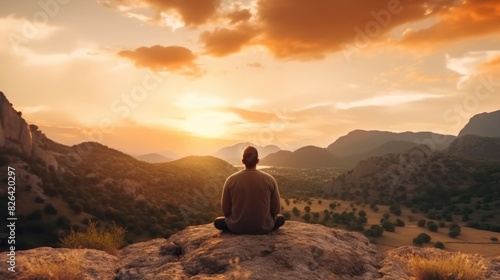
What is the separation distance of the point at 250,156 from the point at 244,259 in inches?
96.0

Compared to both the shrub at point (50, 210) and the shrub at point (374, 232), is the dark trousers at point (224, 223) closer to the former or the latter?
the shrub at point (374, 232)

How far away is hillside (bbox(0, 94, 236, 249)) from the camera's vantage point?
37.2m

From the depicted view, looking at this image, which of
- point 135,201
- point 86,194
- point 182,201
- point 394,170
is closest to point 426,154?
point 394,170

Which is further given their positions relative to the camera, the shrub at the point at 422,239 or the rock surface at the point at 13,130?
the rock surface at the point at 13,130

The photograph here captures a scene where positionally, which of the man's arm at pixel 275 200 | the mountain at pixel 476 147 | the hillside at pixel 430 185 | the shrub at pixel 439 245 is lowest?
the shrub at pixel 439 245

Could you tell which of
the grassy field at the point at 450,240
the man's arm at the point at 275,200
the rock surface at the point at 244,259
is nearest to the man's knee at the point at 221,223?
the rock surface at the point at 244,259

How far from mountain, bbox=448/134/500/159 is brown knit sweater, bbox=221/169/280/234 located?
129 meters

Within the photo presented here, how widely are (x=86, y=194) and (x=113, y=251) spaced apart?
40.9m

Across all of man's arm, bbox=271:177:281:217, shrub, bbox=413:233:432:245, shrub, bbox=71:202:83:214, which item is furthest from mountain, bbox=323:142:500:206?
man's arm, bbox=271:177:281:217

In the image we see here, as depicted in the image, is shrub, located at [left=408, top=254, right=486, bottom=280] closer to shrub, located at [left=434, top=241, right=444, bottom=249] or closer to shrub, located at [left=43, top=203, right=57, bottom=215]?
shrub, located at [left=434, top=241, right=444, bottom=249]

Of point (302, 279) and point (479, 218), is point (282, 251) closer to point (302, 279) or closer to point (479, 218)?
point (302, 279)

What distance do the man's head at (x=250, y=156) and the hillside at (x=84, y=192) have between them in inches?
1226

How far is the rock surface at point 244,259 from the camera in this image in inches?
265

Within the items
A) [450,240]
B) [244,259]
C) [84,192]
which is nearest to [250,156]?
[244,259]
